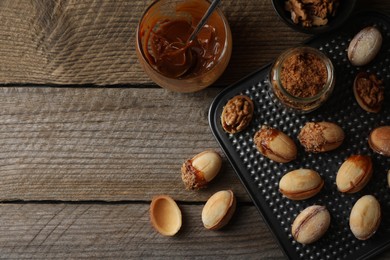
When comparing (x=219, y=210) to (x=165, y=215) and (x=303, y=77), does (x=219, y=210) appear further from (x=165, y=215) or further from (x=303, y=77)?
(x=303, y=77)

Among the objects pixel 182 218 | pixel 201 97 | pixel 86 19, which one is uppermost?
pixel 86 19

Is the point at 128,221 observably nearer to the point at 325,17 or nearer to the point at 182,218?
the point at 182,218

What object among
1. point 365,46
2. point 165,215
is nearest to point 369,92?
point 365,46

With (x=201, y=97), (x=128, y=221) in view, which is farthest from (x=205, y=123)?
(x=128, y=221)

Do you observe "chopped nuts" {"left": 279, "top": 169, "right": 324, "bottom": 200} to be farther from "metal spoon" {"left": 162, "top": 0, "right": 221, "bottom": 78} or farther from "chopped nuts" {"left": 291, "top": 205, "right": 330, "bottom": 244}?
"metal spoon" {"left": 162, "top": 0, "right": 221, "bottom": 78}

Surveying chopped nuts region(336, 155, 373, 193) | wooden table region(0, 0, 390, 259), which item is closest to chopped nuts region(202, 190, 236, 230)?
wooden table region(0, 0, 390, 259)

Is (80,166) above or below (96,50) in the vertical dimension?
below

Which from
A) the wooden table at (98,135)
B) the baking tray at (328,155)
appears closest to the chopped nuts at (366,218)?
the baking tray at (328,155)
